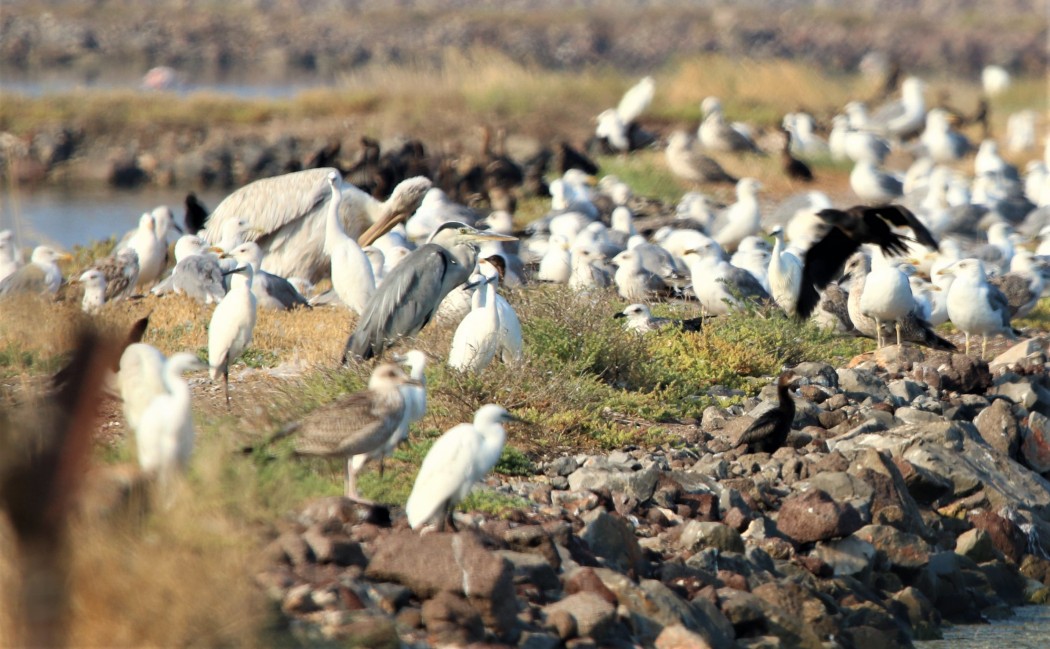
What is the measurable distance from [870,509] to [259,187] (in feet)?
24.9

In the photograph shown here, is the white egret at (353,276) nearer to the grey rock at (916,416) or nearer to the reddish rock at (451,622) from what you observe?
the grey rock at (916,416)

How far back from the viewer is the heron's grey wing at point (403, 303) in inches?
365

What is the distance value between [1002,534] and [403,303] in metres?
3.82

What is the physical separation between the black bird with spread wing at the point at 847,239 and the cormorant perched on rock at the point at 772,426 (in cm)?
203

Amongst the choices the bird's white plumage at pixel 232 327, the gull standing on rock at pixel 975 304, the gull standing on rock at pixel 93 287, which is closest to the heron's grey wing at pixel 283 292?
the gull standing on rock at pixel 93 287

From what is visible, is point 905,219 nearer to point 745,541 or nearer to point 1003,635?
point 1003,635

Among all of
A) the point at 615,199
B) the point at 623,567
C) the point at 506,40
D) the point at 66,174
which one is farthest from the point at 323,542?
the point at 506,40

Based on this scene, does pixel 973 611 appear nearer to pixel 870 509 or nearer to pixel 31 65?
pixel 870 509

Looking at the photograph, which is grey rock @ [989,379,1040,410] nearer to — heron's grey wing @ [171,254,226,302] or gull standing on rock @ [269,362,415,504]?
gull standing on rock @ [269,362,415,504]

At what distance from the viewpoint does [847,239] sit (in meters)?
10.8

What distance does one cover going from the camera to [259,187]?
13516 millimetres

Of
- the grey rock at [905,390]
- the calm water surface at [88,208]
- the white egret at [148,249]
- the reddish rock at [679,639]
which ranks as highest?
the reddish rock at [679,639]

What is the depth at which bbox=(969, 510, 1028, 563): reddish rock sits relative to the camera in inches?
322

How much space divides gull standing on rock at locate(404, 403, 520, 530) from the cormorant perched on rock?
259cm
